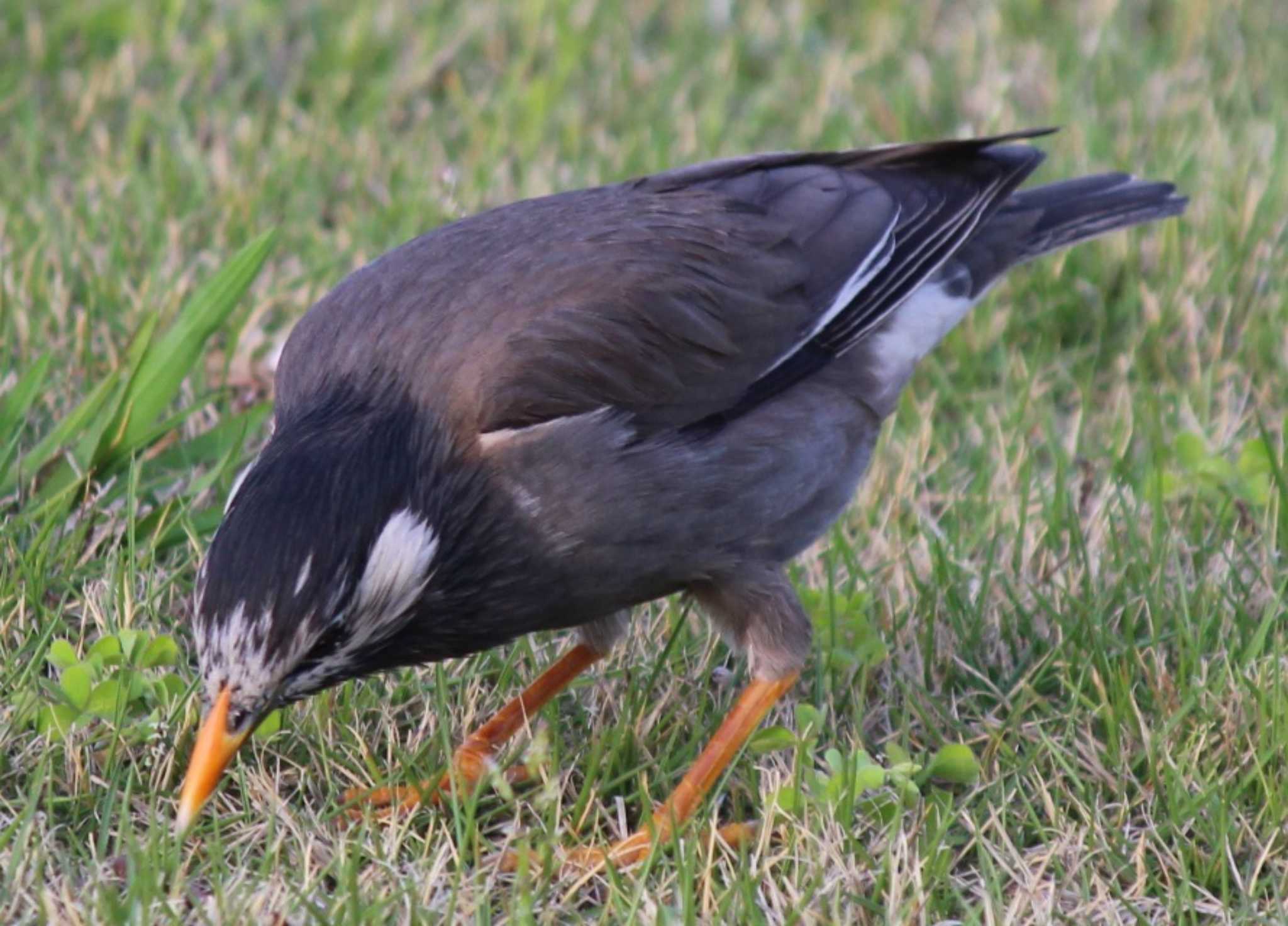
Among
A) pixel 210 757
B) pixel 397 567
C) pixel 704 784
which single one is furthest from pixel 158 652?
pixel 704 784

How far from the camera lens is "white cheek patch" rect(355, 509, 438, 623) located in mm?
3850

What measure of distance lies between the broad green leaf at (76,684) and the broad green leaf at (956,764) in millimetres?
1885

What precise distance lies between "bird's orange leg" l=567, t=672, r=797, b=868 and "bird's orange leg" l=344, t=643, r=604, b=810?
0.34 meters

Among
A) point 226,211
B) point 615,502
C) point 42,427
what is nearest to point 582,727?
point 615,502

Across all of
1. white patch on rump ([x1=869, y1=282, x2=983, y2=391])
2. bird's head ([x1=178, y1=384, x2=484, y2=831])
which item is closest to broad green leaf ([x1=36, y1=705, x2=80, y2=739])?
bird's head ([x1=178, y1=384, x2=484, y2=831])

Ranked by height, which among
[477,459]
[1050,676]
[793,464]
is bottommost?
[1050,676]

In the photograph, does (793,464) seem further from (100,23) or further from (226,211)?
(100,23)

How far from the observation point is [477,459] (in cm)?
416

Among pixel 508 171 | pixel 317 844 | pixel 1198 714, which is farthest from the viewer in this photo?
pixel 508 171

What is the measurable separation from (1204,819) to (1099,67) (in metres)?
4.86

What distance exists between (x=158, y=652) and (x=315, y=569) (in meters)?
0.76

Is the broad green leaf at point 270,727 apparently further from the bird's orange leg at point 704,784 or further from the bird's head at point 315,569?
the bird's orange leg at point 704,784

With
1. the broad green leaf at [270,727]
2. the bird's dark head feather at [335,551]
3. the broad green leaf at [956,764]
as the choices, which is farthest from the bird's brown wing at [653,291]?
the broad green leaf at [956,764]

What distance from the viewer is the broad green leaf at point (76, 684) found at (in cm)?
414
